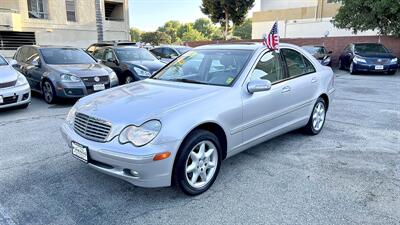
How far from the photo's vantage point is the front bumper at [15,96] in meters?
6.57

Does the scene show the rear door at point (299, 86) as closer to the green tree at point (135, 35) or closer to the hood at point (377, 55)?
the hood at point (377, 55)

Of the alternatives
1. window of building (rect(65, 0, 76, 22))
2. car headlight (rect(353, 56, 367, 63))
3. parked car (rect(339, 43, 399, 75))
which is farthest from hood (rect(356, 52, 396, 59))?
window of building (rect(65, 0, 76, 22))

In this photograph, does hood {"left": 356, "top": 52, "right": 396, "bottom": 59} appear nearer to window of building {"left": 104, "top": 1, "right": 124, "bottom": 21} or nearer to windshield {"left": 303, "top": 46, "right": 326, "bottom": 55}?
windshield {"left": 303, "top": 46, "right": 326, "bottom": 55}

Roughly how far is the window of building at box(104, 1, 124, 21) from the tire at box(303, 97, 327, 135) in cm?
2374

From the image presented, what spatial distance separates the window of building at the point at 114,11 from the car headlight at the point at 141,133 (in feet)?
82.7

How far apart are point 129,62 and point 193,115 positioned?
6942 millimetres

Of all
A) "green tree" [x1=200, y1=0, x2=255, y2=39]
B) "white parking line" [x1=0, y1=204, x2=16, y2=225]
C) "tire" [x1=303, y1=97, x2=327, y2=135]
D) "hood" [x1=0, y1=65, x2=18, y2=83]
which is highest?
"green tree" [x1=200, y1=0, x2=255, y2=39]

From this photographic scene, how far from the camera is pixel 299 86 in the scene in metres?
4.57

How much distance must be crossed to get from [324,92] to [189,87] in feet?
8.26

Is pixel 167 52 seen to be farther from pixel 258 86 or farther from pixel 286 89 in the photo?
pixel 258 86

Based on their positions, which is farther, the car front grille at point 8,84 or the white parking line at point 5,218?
the car front grille at point 8,84

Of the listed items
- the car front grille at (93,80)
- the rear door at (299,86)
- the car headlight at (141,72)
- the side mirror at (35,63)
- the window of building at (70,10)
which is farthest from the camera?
the window of building at (70,10)

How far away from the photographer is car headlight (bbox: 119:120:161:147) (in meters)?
2.90

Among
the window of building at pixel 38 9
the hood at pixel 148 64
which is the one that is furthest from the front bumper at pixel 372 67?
the window of building at pixel 38 9
